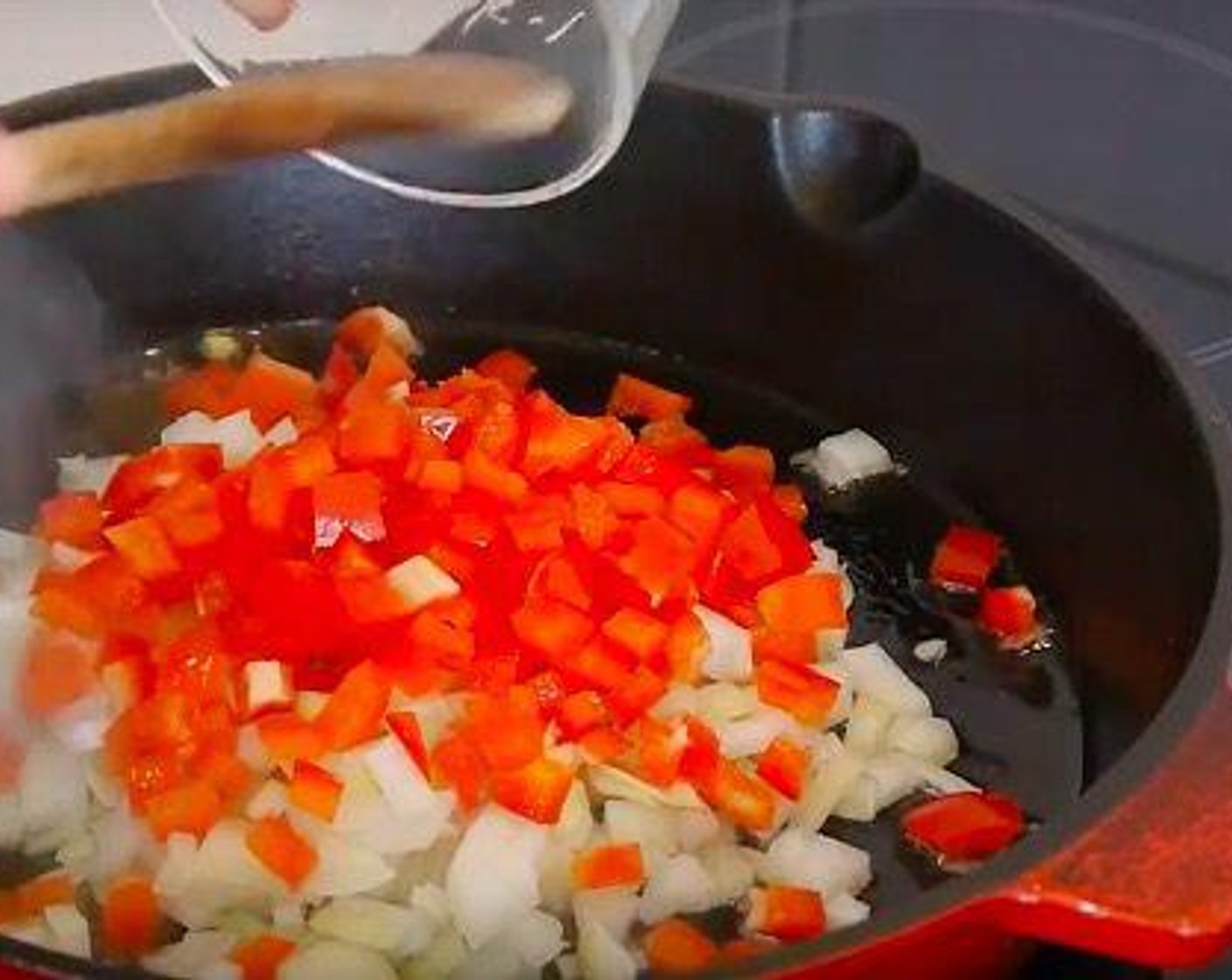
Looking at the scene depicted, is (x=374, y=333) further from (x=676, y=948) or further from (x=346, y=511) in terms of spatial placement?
(x=676, y=948)

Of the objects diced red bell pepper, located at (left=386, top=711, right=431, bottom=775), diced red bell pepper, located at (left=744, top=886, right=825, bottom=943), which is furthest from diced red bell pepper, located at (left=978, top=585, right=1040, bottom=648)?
diced red bell pepper, located at (left=386, top=711, right=431, bottom=775)

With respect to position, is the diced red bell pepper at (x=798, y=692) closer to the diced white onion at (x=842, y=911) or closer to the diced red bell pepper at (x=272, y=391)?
the diced white onion at (x=842, y=911)

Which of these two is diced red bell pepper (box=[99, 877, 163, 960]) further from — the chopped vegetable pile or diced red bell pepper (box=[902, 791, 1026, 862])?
diced red bell pepper (box=[902, 791, 1026, 862])

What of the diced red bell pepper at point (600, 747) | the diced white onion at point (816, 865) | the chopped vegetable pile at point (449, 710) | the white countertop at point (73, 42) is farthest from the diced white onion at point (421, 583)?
the white countertop at point (73, 42)

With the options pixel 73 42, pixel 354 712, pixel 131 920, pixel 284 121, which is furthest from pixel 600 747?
pixel 73 42

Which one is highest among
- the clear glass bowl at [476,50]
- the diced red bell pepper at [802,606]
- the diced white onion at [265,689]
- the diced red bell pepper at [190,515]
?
the clear glass bowl at [476,50]

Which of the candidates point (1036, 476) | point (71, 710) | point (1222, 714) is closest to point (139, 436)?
point (71, 710)

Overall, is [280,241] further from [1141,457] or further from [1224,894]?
[1224,894]
